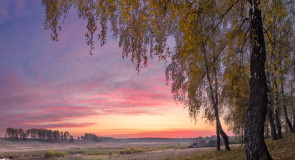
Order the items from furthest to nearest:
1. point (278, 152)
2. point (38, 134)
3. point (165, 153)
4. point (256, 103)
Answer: point (38, 134), point (165, 153), point (278, 152), point (256, 103)

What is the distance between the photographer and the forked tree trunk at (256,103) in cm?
866

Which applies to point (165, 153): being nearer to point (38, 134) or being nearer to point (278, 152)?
point (278, 152)

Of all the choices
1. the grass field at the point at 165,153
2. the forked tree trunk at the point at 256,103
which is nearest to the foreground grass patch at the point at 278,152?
the grass field at the point at 165,153

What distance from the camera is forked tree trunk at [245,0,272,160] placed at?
341 inches

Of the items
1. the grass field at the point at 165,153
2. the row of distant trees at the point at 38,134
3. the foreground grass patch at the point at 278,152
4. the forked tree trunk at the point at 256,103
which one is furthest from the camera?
the row of distant trees at the point at 38,134

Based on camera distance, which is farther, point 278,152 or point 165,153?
point 165,153

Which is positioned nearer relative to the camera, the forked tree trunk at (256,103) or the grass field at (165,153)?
the forked tree trunk at (256,103)

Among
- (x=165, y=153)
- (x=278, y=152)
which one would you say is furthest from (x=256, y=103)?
(x=165, y=153)

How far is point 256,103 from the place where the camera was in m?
8.82

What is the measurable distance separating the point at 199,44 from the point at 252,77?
237cm

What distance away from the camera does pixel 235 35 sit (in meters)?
9.67

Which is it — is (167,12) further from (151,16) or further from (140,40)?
(140,40)

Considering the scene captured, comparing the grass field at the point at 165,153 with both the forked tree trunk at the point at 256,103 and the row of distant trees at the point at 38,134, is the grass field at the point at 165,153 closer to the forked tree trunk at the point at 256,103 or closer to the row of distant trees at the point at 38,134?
the forked tree trunk at the point at 256,103

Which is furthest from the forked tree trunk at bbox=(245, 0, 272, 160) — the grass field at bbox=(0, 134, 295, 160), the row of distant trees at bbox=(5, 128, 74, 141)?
the row of distant trees at bbox=(5, 128, 74, 141)
